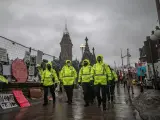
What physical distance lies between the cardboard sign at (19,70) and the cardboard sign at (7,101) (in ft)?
4.52

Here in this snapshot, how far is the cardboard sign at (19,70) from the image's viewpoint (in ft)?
30.6

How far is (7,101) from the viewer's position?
7.83 meters

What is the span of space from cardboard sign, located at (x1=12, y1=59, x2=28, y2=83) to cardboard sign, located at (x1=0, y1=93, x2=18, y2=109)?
1378 mm

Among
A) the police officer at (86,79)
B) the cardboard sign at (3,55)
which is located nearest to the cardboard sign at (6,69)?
the cardboard sign at (3,55)

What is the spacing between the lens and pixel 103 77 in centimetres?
766

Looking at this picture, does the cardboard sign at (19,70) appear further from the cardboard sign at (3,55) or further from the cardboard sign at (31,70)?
the cardboard sign at (3,55)

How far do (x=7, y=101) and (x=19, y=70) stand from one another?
2219 millimetres

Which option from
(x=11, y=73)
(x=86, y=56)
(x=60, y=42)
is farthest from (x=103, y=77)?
(x=60, y=42)

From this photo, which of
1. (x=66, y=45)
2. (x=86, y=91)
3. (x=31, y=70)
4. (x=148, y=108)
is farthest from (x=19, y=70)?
(x=66, y=45)

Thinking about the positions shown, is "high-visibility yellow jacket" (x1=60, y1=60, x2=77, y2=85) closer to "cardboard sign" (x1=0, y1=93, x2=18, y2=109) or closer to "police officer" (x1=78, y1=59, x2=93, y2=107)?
"police officer" (x1=78, y1=59, x2=93, y2=107)

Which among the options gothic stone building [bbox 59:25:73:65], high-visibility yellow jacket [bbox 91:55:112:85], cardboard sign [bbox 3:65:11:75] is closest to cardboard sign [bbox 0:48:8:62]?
cardboard sign [bbox 3:65:11:75]

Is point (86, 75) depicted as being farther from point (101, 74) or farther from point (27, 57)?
point (27, 57)

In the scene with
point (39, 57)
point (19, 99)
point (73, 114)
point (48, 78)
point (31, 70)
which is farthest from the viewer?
point (39, 57)

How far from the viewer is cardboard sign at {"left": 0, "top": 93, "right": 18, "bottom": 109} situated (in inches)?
296
